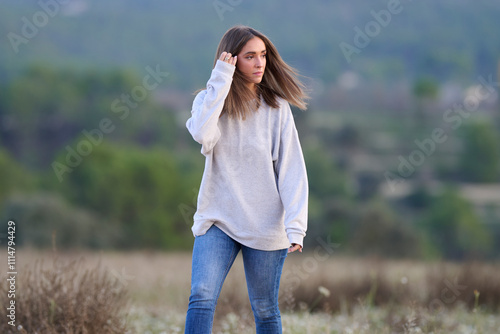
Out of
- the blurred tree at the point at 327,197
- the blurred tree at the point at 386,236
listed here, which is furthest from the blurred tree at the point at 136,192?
the blurred tree at the point at 386,236

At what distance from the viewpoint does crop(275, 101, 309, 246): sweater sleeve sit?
281cm

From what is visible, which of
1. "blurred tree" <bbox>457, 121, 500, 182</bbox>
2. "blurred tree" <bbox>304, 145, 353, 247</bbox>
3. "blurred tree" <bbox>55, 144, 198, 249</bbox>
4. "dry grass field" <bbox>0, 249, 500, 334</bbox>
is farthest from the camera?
"blurred tree" <bbox>457, 121, 500, 182</bbox>

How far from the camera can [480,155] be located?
199 ft

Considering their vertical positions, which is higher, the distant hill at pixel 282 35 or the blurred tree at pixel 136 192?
the distant hill at pixel 282 35

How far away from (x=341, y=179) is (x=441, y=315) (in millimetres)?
51123

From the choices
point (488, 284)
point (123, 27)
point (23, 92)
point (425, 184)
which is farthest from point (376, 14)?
point (488, 284)

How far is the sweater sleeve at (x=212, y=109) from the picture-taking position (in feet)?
9.34

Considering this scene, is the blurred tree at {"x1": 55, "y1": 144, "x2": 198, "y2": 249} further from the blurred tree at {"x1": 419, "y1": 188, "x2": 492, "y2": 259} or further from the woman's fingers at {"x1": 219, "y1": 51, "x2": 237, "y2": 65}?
the woman's fingers at {"x1": 219, "y1": 51, "x2": 237, "y2": 65}

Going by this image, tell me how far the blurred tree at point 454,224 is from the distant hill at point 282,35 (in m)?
13.3

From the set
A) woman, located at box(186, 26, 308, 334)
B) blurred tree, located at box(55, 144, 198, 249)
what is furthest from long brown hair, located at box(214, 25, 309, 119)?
blurred tree, located at box(55, 144, 198, 249)

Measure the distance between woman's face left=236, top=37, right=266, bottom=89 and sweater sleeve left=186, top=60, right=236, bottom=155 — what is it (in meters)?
0.13

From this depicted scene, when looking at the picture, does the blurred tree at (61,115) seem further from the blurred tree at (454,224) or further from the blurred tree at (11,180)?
the blurred tree at (454,224)

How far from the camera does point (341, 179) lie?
55.9 meters

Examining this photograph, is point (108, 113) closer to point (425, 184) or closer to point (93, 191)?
point (93, 191)
